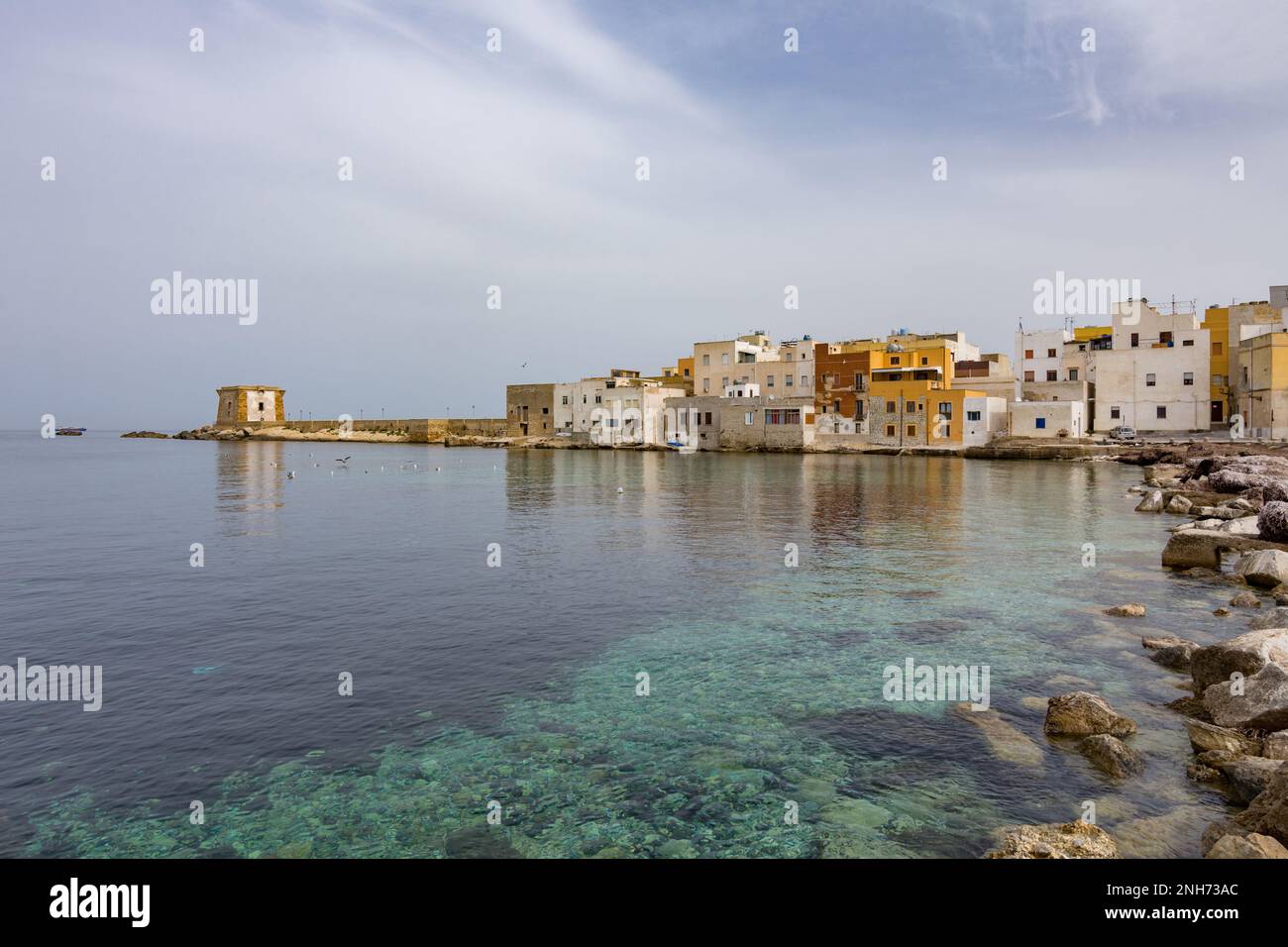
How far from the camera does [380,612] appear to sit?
15.5 m

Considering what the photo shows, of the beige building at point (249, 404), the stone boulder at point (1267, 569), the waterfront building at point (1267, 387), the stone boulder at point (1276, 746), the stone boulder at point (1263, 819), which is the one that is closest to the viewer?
the stone boulder at point (1263, 819)

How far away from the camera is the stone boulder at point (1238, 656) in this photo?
9.33 meters

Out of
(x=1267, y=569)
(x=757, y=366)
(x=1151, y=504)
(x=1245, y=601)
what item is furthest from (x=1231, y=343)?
(x=1245, y=601)

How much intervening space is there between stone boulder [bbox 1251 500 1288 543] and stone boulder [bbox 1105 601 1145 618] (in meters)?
8.77

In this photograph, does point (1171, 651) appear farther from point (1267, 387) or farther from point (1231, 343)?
point (1231, 343)

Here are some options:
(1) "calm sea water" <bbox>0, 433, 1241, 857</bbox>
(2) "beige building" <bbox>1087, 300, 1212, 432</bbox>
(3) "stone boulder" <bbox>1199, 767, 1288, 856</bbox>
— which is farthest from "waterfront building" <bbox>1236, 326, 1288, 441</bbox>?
(3) "stone boulder" <bbox>1199, 767, 1288, 856</bbox>

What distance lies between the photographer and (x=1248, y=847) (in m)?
5.61

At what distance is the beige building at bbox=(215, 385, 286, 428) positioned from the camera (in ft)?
468

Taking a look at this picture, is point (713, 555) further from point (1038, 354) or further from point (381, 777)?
point (1038, 354)

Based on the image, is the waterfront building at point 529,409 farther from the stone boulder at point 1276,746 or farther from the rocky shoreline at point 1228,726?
the stone boulder at point 1276,746

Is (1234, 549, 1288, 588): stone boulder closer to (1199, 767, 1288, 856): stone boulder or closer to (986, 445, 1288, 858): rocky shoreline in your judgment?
(986, 445, 1288, 858): rocky shoreline

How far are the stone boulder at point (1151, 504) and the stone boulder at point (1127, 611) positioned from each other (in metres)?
18.6

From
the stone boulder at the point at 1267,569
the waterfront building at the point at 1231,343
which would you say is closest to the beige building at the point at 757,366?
the waterfront building at the point at 1231,343
